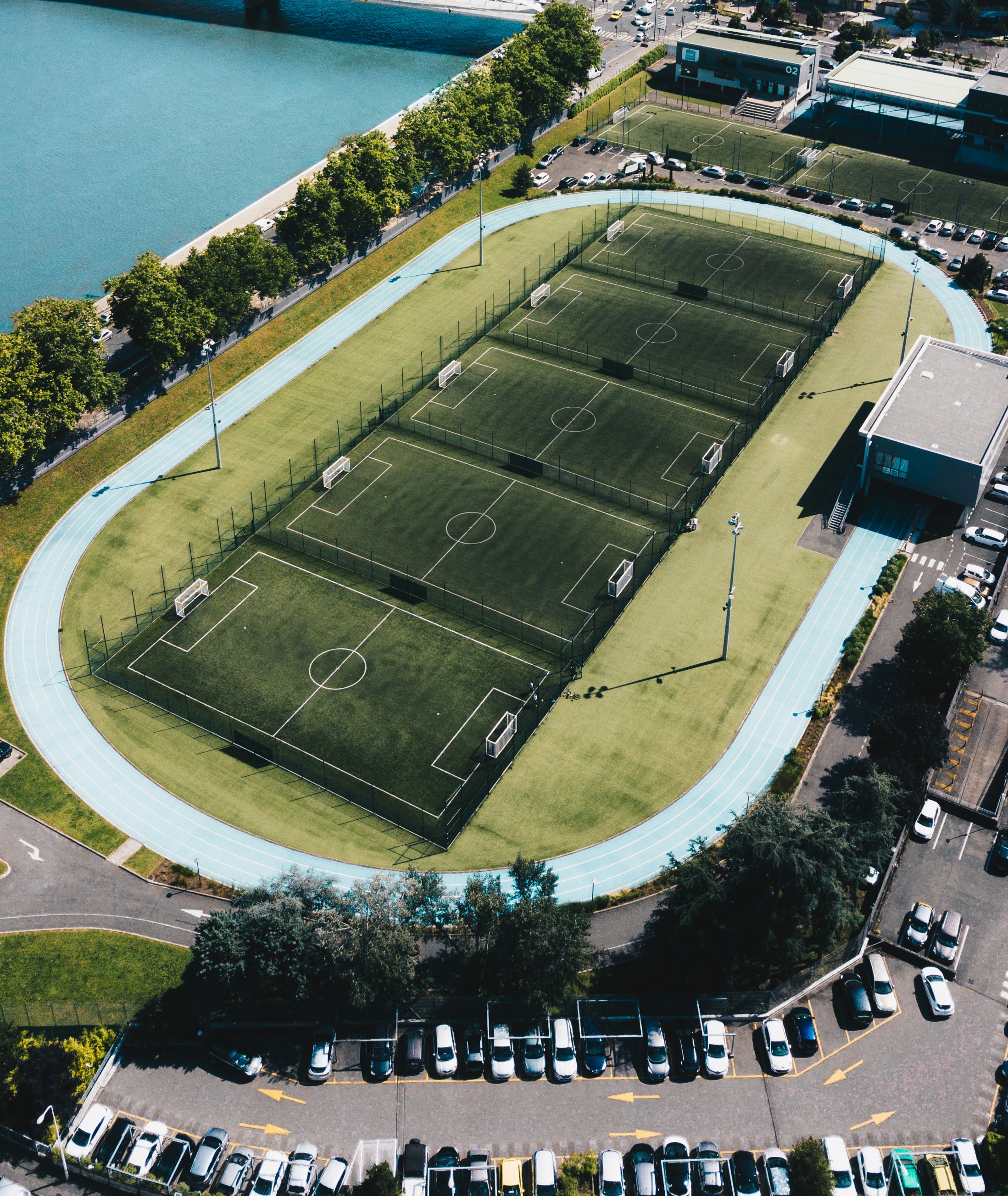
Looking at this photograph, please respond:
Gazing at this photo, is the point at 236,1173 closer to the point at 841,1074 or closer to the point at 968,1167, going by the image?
the point at 841,1074

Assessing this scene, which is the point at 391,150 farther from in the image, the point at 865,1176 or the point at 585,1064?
the point at 865,1176

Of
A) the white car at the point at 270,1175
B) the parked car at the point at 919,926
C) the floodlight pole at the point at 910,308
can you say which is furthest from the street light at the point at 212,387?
the parked car at the point at 919,926

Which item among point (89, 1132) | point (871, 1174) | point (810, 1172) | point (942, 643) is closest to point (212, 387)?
point (89, 1132)

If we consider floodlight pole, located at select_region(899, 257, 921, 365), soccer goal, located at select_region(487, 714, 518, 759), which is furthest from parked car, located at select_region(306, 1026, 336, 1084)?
floodlight pole, located at select_region(899, 257, 921, 365)

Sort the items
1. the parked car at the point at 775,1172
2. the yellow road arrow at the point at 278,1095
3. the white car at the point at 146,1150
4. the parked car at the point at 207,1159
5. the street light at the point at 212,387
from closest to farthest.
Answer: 1. the parked car at the point at 775,1172
2. the parked car at the point at 207,1159
3. the white car at the point at 146,1150
4. the yellow road arrow at the point at 278,1095
5. the street light at the point at 212,387

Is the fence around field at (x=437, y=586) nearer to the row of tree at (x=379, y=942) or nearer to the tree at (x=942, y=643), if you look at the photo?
the row of tree at (x=379, y=942)

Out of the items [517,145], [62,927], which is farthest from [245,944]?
[517,145]
